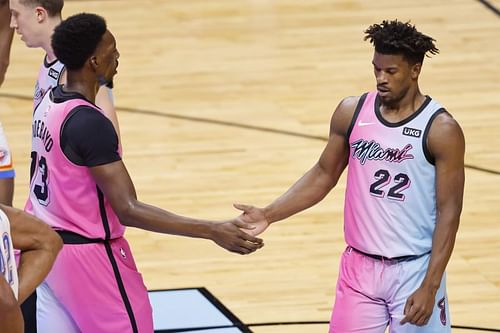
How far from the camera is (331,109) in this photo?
10547 mm

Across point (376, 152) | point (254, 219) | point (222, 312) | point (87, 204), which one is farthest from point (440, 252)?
point (222, 312)

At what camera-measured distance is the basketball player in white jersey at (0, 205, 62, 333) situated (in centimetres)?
379

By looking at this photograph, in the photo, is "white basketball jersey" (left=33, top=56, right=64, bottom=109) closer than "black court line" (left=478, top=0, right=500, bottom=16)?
Yes

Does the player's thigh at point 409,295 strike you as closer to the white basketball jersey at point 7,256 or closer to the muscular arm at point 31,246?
the muscular arm at point 31,246

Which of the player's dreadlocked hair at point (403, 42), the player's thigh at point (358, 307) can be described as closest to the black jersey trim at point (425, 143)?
the player's dreadlocked hair at point (403, 42)

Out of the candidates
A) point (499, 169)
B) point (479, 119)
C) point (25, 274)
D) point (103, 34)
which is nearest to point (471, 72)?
point (479, 119)

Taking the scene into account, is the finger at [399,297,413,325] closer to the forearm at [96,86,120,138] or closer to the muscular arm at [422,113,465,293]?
the muscular arm at [422,113,465,293]

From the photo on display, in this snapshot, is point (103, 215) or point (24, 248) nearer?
point (24, 248)

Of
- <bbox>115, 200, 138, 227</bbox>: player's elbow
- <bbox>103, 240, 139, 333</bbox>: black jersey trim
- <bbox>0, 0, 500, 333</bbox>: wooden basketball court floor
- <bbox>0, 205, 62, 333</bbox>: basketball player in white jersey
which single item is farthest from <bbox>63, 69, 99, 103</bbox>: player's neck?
<bbox>0, 0, 500, 333</bbox>: wooden basketball court floor

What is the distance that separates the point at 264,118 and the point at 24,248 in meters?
6.53

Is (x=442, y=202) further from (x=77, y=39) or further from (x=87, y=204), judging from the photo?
(x=77, y=39)

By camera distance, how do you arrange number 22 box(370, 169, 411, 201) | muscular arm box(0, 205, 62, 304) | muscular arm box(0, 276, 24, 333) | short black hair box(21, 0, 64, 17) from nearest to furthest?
1. muscular arm box(0, 276, 24, 333)
2. muscular arm box(0, 205, 62, 304)
3. number 22 box(370, 169, 411, 201)
4. short black hair box(21, 0, 64, 17)

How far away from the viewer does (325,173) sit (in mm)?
5367

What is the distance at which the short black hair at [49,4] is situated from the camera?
18.4ft
